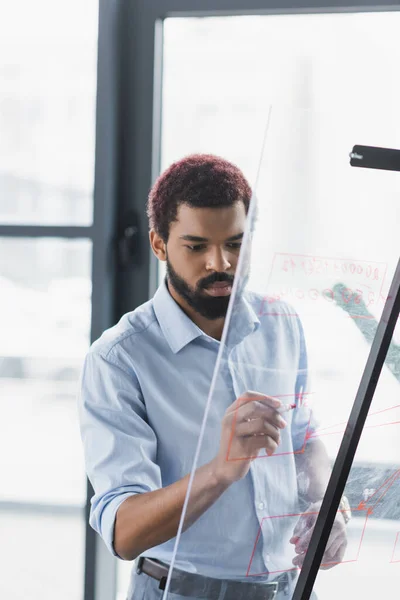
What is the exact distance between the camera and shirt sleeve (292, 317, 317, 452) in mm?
704

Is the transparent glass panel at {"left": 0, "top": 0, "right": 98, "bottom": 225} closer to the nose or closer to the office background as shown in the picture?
the office background

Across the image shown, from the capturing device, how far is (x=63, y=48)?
64.9 inches

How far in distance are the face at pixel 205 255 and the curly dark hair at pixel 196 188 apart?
0.01 meters

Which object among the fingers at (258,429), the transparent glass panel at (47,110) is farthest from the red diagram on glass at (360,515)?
the transparent glass panel at (47,110)

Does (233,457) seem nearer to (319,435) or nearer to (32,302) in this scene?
(319,435)

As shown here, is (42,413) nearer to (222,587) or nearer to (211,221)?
(211,221)

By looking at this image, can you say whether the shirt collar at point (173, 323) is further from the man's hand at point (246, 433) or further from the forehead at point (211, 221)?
the man's hand at point (246, 433)

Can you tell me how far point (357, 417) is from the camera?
27.6 inches

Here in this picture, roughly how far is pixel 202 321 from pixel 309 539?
1.40 ft

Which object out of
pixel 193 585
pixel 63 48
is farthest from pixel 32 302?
pixel 193 585

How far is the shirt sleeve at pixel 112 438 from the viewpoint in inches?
39.8

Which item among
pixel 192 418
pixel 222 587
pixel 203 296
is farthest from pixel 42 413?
pixel 222 587

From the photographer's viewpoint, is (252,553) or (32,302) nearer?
(252,553)

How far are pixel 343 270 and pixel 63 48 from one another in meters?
1.19
